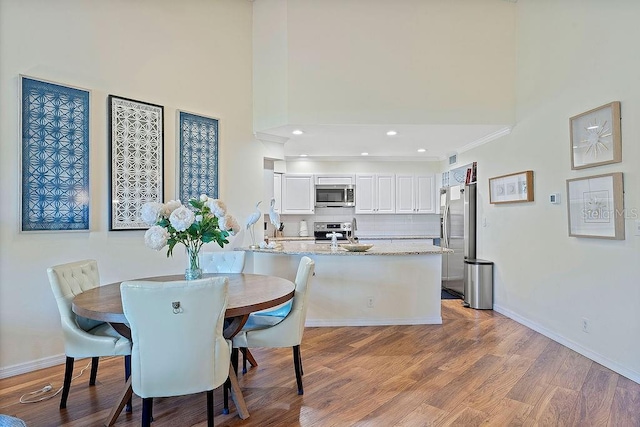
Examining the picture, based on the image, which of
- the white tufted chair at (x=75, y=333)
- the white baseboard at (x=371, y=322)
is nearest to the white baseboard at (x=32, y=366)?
the white tufted chair at (x=75, y=333)

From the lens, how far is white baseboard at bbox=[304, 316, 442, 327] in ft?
13.3

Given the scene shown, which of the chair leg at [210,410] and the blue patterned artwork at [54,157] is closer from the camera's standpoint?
the chair leg at [210,410]

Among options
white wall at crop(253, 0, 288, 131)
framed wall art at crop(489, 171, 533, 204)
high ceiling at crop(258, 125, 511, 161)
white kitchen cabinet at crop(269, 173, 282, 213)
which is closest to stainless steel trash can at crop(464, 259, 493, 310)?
framed wall art at crop(489, 171, 533, 204)

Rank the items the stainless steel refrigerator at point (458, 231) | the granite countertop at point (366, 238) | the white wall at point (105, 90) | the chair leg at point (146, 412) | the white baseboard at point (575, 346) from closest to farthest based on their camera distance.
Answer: the chair leg at point (146, 412)
the white baseboard at point (575, 346)
the white wall at point (105, 90)
the stainless steel refrigerator at point (458, 231)
the granite countertop at point (366, 238)

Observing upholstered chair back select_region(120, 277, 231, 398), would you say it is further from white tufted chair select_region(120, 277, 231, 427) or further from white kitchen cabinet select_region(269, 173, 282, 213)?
white kitchen cabinet select_region(269, 173, 282, 213)

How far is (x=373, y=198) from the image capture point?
6719 mm

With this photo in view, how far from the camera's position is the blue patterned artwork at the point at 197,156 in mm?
3914

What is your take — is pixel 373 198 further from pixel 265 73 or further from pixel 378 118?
pixel 265 73

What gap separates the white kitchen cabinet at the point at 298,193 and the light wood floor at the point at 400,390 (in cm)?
334

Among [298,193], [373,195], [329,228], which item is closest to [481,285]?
[373,195]

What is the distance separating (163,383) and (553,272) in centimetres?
364

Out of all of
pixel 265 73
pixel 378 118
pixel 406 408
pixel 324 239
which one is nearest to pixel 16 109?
pixel 265 73

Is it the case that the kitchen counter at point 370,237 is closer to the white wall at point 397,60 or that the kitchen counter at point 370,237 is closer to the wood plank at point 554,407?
the white wall at point 397,60

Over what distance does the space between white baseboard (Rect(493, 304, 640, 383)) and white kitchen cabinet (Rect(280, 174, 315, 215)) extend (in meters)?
3.52
